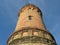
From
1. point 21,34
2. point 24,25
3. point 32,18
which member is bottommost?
point 21,34

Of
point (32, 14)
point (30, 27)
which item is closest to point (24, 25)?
point (30, 27)

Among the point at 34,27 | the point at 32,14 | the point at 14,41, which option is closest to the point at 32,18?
the point at 32,14

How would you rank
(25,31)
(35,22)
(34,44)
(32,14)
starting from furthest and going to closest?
(32,14), (35,22), (25,31), (34,44)

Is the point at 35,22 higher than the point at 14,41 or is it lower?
higher

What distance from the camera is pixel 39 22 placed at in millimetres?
15898

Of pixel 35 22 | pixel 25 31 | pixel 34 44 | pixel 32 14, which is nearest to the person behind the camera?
pixel 34 44

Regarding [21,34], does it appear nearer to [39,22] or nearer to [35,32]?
[35,32]

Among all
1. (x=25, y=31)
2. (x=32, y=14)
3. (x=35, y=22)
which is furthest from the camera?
(x=32, y=14)

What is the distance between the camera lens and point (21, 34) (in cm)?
1429

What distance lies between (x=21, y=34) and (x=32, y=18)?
2251 millimetres

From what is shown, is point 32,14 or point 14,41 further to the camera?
point 32,14

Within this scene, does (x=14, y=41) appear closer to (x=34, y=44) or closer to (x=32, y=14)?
(x=34, y=44)

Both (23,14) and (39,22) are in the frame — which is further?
(23,14)

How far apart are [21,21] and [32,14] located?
114 cm
